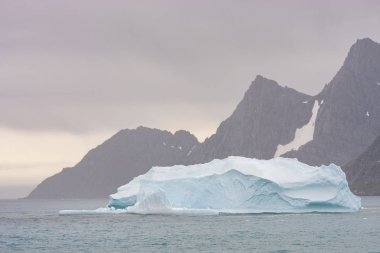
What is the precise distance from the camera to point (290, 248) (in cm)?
5297

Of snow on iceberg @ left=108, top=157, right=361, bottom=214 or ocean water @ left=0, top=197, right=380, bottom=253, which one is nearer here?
ocean water @ left=0, top=197, right=380, bottom=253

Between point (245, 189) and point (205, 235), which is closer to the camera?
point (205, 235)

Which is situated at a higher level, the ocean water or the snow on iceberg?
the snow on iceberg

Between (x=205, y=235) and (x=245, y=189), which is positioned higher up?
(x=245, y=189)

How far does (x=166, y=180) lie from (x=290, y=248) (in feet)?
122

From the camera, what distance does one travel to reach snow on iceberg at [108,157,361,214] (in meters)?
84.4

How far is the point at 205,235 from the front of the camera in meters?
64.2

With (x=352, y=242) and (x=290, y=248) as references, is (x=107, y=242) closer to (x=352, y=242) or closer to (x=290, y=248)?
(x=290, y=248)

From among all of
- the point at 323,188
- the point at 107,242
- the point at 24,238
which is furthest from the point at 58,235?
the point at 323,188

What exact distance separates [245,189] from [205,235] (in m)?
21.3

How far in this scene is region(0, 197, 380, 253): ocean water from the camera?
54.5 metres

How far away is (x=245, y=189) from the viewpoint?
8481 centimetres

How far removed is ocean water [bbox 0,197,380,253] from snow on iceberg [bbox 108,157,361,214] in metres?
1.51

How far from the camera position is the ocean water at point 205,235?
54500 mm
